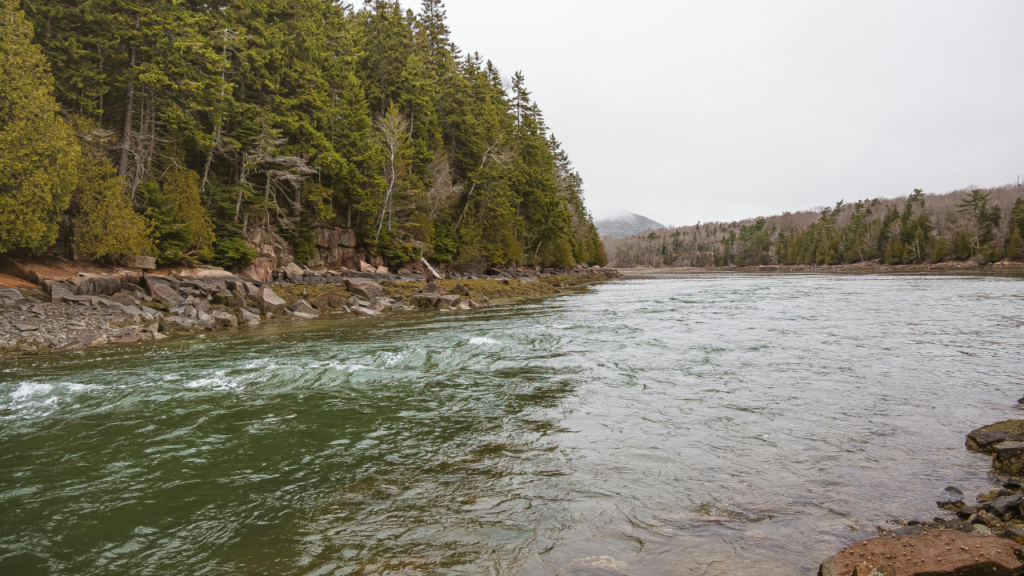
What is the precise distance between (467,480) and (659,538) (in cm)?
218

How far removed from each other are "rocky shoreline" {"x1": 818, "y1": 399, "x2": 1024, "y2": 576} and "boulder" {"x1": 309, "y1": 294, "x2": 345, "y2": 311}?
2232 cm

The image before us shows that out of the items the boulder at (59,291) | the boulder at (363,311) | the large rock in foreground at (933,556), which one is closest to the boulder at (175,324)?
the boulder at (59,291)

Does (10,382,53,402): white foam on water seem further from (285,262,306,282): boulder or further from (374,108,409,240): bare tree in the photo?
(374,108,409,240): bare tree

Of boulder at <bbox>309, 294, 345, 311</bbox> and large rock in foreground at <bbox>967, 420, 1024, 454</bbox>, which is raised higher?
boulder at <bbox>309, 294, 345, 311</bbox>

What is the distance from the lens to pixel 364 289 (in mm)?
25734

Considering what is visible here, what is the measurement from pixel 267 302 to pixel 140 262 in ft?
24.6

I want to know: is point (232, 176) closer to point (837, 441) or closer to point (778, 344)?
point (778, 344)

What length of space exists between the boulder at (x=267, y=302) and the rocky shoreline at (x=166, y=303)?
0.04 metres

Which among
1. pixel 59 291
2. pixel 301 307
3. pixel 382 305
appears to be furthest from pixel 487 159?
pixel 59 291

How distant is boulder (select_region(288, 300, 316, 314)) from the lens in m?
21.0

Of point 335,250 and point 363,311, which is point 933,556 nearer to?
point 363,311

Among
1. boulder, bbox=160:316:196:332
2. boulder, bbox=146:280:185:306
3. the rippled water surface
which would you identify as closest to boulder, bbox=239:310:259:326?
boulder, bbox=160:316:196:332

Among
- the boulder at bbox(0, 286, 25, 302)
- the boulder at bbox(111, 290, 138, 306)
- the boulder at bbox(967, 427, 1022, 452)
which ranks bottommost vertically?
the boulder at bbox(967, 427, 1022, 452)

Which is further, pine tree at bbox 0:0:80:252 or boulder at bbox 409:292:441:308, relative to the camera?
boulder at bbox 409:292:441:308
